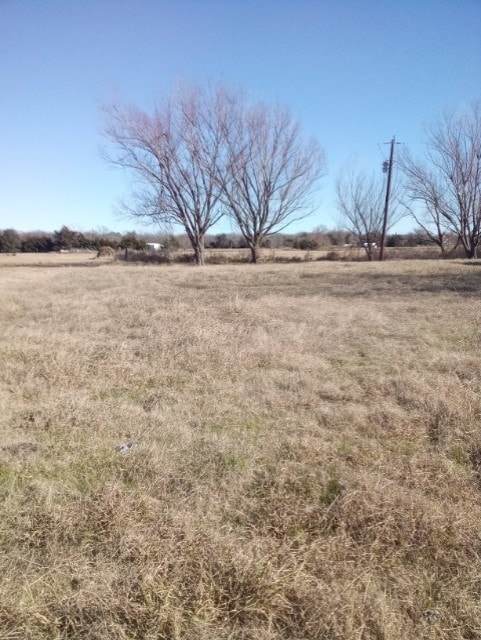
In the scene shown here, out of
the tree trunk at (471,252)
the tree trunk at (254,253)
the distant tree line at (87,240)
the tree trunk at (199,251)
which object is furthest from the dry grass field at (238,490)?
the distant tree line at (87,240)

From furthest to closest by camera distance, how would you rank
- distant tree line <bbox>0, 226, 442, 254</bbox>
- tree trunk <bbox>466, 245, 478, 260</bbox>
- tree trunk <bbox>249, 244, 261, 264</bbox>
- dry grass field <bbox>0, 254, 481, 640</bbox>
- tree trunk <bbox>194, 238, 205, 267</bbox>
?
distant tree line <bbox>0, 226, 442, 254</bbox>
tree trunk <bbox>249, 244, 261, 264</bbox>
tree trunk <bbox>466, 245, 478, 260</bbox>
tree trunk <bbox>194, 238, 205, 267</bbox>
dry grass field <bbox>0, 254, 481, 640</bbox>

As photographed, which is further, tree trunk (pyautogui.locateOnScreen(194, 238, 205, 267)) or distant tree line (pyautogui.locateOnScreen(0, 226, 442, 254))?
distant tree line (pyautogui.locateOnScreen(0, 226, 442, 254))

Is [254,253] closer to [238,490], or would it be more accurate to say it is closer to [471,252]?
[471,252]

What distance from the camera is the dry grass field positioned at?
159 centimetres

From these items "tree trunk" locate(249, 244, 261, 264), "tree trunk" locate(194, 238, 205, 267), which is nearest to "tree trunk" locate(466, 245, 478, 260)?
"tree trunk" locate(249, 244, 261, 264)

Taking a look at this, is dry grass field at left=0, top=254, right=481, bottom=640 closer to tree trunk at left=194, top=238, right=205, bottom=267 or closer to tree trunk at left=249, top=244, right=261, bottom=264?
tree trunk at left=194, top=238, right=205, bottom=267

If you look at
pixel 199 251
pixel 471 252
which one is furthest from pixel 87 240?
pixel 471 252

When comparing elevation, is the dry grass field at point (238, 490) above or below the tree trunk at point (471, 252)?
below

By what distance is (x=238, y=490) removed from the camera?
2.32m

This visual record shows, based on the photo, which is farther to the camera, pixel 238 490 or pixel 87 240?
pixel 87 240

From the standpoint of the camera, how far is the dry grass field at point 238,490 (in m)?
1.59

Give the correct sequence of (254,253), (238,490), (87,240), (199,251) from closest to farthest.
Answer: (238,490), (199,251), (254,253), (87,240)

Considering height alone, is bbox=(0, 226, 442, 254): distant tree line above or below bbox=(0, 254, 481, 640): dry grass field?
above

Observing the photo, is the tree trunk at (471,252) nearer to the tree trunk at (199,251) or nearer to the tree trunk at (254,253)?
the tree trunk at (254,253)
